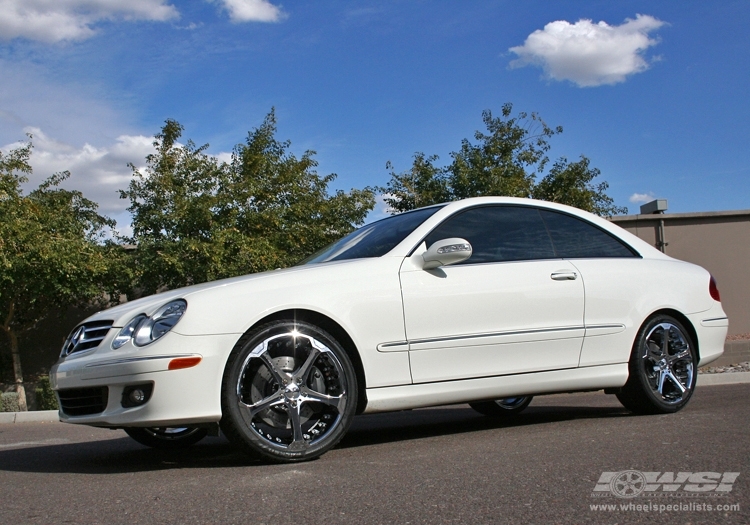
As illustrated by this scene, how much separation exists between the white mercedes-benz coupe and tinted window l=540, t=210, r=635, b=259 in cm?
1

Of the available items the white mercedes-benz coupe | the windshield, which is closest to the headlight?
the white mercedes-benz coupe

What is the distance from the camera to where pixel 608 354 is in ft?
17.5

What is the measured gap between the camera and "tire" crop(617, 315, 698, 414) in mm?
5477

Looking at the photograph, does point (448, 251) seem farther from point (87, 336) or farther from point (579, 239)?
point (87, 336)

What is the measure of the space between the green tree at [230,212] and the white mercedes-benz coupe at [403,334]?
1232 cm

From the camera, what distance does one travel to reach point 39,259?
53.8 ft

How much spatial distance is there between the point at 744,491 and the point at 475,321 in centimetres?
196

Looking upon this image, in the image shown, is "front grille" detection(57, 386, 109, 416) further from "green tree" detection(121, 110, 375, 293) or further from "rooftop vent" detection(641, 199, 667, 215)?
"rooftop vent" detection(641, 199, 667, 215)

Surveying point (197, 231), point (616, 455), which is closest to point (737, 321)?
point (197, 231)

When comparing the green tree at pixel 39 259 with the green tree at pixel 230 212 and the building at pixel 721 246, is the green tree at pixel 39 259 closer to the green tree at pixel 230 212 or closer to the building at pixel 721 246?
the green tree at pixel 230 212

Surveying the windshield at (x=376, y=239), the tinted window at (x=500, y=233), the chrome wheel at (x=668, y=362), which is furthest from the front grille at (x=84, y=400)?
the chrome wheel at (x=668, y=362)

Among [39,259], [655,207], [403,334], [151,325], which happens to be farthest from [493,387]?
[655,207]

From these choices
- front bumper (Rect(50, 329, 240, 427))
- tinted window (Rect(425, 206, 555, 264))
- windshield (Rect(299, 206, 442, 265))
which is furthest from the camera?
tinted window (Rect(425, 206, 555, 264))

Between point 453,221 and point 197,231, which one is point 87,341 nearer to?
point 453,221
